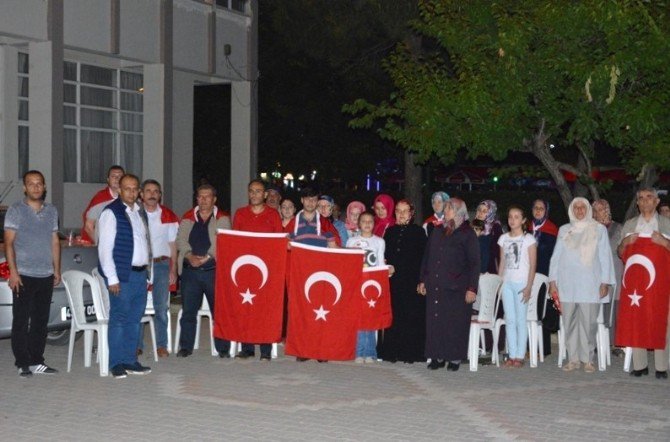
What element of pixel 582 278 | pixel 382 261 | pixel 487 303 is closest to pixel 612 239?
pixel 582 278

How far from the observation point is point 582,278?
11586 millimetres

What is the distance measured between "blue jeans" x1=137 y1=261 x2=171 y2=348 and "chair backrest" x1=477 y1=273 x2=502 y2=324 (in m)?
3.57

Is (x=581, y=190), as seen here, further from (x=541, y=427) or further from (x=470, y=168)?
(x=470, y=168)

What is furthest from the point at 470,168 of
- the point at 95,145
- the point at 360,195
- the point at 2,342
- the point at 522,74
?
the point at 2,342

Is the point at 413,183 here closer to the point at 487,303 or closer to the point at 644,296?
the point at 487,303

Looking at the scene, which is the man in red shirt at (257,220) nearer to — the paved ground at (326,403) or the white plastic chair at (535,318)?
the paved ground at (326,403)

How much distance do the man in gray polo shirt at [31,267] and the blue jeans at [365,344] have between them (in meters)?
3.39

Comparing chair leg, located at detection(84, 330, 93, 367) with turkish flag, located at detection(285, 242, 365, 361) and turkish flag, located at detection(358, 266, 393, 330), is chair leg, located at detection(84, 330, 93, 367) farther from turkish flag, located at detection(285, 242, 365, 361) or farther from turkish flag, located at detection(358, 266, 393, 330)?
turkish flag, located at detection(358, 266, 393, 330)

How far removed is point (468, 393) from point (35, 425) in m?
4.01

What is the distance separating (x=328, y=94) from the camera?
36875mm

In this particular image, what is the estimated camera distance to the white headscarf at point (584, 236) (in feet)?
38.1

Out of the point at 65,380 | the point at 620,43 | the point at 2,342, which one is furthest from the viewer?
the point at 620,43

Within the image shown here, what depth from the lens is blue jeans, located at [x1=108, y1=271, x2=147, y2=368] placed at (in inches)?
420

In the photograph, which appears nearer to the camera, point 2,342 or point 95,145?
point 2,342
